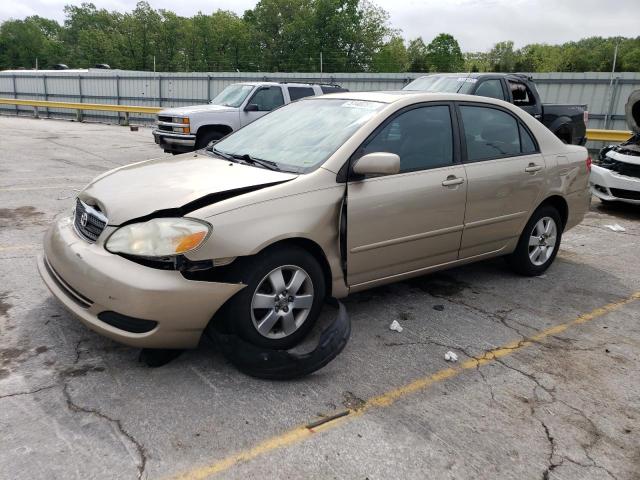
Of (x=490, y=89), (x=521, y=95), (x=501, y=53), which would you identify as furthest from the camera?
(x=501, y=53)

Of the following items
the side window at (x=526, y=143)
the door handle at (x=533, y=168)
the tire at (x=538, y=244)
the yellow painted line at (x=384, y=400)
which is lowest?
the yellow painted line at (x=384, y=400)

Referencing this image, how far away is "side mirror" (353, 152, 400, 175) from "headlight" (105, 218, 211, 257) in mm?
1102

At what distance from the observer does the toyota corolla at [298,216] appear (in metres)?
2.96

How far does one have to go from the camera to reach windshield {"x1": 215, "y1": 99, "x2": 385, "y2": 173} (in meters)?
3.74

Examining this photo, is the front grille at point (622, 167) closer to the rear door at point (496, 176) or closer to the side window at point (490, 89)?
the side window at point (490, 89)

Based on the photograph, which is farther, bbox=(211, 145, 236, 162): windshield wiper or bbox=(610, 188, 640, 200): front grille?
bbox=(610, 188, 640, 200): front grille

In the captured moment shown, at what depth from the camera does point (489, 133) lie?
460 cm

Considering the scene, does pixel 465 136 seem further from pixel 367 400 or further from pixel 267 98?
pixel 267 98

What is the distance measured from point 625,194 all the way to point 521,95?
3327 mm

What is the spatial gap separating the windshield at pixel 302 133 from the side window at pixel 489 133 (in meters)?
0.88

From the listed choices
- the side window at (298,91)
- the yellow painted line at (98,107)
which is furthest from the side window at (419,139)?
the yellow painted line at (98,107)

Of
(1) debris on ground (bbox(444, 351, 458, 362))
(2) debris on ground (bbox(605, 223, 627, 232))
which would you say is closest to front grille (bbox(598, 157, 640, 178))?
(2) debris on ground (bbox(605, 223, 627, 232))

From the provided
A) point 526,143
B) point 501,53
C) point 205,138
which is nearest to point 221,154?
point 526,143

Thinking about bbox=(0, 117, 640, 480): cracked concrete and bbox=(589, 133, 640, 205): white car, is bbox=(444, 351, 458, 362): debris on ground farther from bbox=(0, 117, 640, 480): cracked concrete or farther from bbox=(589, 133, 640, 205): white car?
bbox=(589, 133, 640, 205): white car
